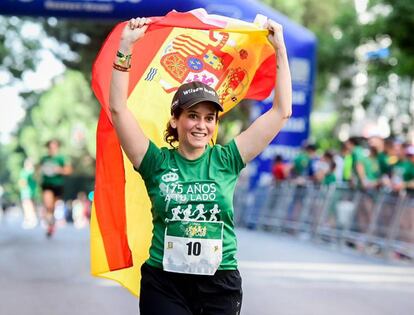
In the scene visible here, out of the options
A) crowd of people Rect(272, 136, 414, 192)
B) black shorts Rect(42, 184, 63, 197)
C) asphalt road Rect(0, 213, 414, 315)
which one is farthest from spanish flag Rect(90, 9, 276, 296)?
black shorts Rect(42, 184, 63, 197)

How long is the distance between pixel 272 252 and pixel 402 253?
2.15 metres

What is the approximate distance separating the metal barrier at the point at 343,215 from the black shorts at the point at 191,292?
1082cm

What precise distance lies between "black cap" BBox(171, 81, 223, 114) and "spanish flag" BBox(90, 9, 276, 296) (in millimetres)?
941

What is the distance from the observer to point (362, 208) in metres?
17.8

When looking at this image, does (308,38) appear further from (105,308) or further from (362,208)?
(105,308)

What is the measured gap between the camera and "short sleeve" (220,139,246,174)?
17.4 ft

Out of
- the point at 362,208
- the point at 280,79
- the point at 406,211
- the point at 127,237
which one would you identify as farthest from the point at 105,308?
the point at 362,208

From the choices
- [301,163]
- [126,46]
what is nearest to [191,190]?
[126,46]

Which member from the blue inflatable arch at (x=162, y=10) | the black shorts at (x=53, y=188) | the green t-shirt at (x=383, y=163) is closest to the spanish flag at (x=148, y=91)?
the blue inflatable arch at (x=162, y=10)

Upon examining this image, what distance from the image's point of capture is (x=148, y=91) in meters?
6.52

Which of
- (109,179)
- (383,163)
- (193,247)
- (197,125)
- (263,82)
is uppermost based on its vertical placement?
(263,82)

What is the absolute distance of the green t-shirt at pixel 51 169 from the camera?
66.5ft

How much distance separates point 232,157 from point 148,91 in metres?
1.34

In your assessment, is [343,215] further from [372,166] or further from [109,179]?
[109,179]
